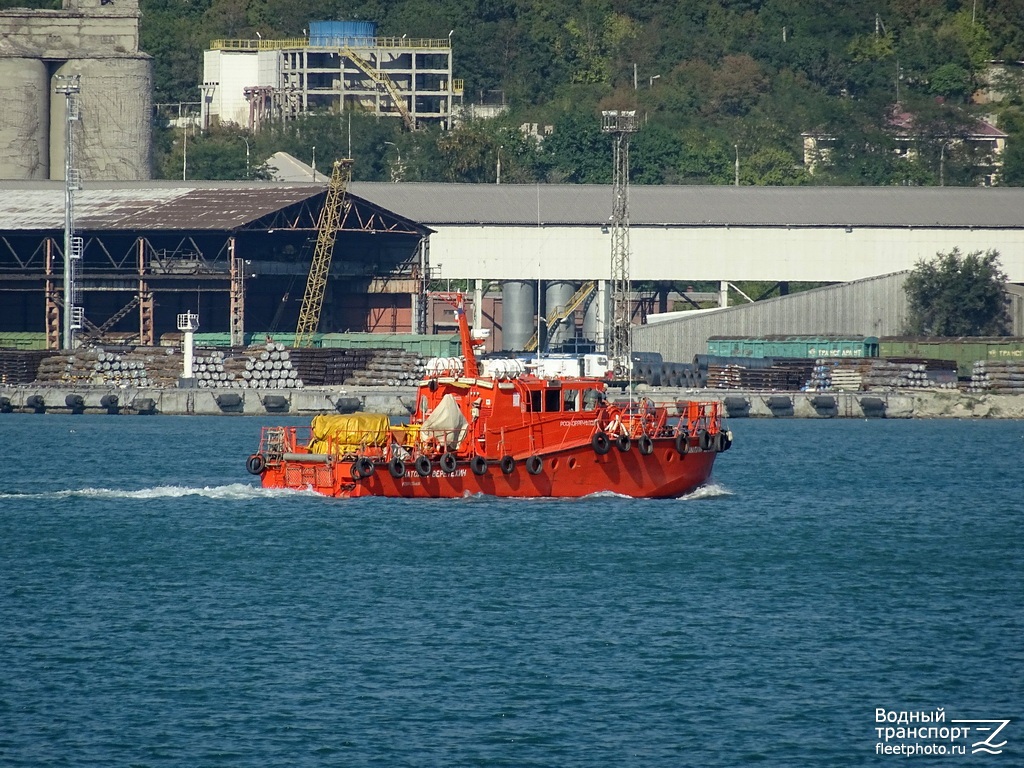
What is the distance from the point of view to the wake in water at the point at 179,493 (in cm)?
3588

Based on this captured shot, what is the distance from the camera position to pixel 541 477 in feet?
112

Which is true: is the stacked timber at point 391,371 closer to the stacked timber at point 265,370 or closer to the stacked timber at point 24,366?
the stacked timber at point 265,370

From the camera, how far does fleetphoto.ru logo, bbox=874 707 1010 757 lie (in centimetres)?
1873

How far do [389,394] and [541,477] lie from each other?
28161 mm

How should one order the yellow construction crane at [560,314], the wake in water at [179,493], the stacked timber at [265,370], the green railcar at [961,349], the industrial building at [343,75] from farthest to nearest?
the industrial building at [343,75] → the yellow construction crane at [560,314] → the green railcar at [961,349] → the stacked timber at [265,370] → the wake in water at [179,493]

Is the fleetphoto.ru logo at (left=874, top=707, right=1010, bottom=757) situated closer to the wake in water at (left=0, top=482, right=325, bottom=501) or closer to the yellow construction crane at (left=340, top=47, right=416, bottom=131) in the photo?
the wake in water at (left=0, top=482, right=325, bottom=501)

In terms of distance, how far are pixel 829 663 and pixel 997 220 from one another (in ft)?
206

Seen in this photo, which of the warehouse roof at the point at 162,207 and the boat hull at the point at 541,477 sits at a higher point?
the warehouse roof at the point at 162,207

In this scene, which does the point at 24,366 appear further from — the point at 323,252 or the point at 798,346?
the point at 798,346

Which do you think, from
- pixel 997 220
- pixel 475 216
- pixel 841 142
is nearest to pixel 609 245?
pixel 475 216

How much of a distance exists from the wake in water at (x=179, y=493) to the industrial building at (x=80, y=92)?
6052 cm

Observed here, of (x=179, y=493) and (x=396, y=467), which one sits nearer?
(x=396, y=467)

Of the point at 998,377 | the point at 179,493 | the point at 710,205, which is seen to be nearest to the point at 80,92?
the point at 710,205

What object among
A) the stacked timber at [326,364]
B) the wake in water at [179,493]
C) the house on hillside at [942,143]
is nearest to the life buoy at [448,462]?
the wake in water at [179,493]
